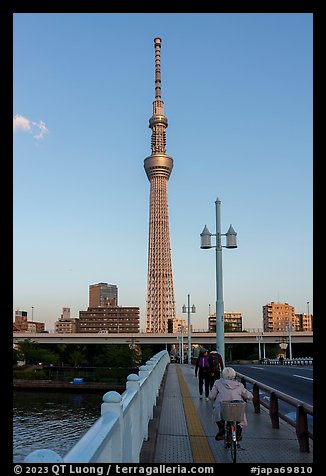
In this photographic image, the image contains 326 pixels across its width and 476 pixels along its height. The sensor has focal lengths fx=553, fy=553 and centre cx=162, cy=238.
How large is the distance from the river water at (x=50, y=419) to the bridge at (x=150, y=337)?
59.8 feet

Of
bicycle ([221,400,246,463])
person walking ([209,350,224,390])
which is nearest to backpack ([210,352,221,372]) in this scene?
person walking ([209,350,224,390])

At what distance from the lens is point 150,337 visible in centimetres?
9300

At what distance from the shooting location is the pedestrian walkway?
7445 mm

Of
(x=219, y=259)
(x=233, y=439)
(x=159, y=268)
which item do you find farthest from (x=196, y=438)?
(x=159, y=268)

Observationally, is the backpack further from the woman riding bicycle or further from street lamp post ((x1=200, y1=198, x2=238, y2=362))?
the woman riding bicycle

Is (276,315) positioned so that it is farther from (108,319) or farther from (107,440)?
(107,440)

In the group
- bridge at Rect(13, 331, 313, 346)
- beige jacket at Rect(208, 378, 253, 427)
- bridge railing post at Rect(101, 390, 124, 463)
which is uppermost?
bridge railing post at Rect(101, 390, 124, 463)

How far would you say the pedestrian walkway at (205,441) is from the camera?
745 centimetres

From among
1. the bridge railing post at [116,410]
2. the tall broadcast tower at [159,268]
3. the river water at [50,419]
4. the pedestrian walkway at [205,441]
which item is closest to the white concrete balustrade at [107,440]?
the bridge railing post at [116,410]

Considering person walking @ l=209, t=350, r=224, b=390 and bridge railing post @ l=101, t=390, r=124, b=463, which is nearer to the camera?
bridge railing post @ l=101, t=390, r=124, b=463

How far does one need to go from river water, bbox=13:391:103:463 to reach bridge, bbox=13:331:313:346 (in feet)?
59.8

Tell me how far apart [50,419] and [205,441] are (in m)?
46.4

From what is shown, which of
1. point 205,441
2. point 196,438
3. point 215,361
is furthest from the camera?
point 215,361
